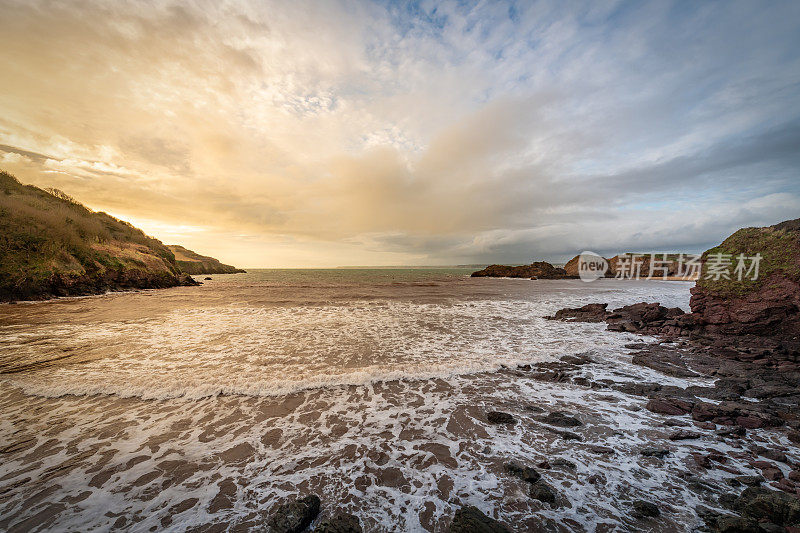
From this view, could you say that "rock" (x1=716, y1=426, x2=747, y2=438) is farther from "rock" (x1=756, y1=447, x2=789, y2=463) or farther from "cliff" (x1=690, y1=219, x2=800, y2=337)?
"cliff" (x1=690, y1=219, x2=800, y2=337)

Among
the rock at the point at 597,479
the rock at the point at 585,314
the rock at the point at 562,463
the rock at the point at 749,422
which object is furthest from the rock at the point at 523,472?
the rock at the point at 585,314

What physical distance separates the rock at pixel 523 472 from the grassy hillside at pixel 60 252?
35832mm

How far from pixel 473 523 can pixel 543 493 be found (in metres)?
1.21

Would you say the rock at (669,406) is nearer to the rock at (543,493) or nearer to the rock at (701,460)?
the rock at (701,460)

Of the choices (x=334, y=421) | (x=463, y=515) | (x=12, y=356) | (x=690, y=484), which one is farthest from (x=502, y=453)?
(x=12, y=356)

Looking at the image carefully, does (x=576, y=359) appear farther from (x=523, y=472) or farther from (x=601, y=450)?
(x=523, y=472)

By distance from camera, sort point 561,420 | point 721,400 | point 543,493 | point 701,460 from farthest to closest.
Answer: point 721,400 < point 561,420 < point 701,460 < point 543,493

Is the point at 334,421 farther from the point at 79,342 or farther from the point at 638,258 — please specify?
the point at 638,258

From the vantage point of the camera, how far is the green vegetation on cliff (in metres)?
10.7

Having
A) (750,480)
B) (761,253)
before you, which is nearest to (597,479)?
(750,480)

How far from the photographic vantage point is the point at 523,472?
13.3 ft

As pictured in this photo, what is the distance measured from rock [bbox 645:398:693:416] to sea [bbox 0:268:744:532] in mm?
250

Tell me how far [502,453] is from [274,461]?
381 centimetres

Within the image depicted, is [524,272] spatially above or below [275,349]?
above
